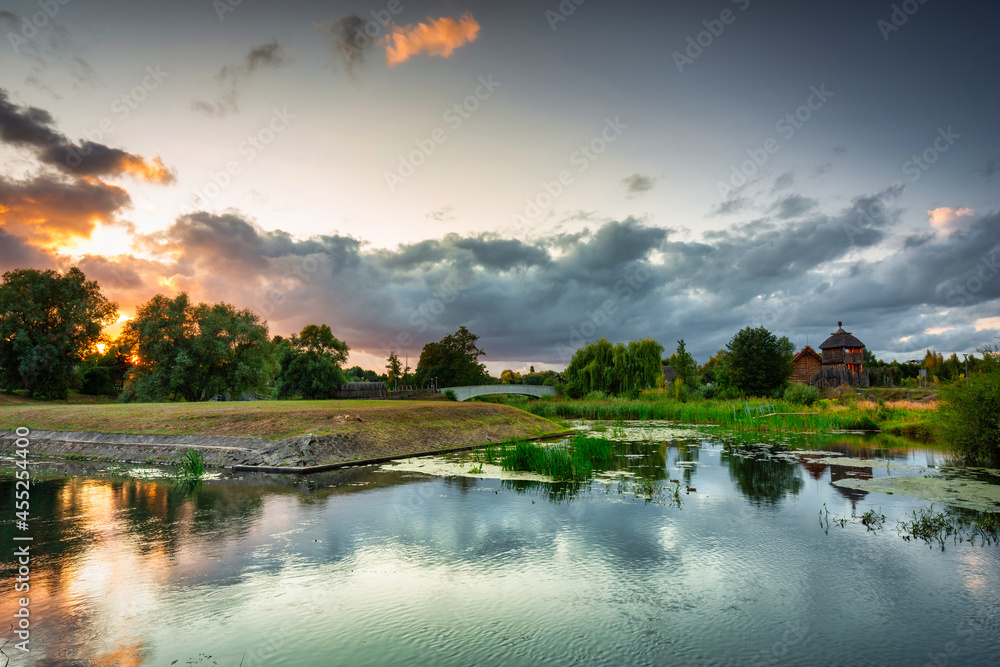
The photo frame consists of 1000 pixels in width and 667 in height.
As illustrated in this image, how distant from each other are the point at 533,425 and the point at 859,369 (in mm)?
68324

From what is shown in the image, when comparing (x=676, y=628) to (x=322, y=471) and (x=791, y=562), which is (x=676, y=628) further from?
(x=322, y=471)

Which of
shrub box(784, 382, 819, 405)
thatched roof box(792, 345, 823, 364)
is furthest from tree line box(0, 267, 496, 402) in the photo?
thatched roof box(792, 345, 823, 364)

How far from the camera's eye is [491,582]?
6.92 metres

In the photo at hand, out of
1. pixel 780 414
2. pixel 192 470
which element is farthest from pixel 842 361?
pixel 192 470

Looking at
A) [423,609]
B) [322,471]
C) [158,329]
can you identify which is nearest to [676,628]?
[423,609]

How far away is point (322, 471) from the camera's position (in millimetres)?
16516

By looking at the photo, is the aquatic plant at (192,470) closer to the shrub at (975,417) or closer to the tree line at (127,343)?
the shrub at (975,417)

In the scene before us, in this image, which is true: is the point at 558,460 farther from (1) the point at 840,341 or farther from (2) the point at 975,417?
(1) the point at 840,341

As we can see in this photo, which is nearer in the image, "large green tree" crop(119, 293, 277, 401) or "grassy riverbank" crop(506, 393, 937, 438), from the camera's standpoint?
"grassy riverbank" crop(506, 393, 937, 438)

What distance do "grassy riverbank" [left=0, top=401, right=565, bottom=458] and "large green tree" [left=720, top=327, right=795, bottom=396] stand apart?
37.3 m

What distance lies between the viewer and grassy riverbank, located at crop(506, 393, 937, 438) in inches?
1255

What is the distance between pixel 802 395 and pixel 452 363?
6371 centimetres

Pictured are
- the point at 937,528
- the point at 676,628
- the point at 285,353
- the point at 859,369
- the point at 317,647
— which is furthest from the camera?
the point at 859,369

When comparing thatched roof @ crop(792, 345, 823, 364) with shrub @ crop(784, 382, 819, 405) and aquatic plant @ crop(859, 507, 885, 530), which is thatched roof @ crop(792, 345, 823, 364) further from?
aquatic plant @ crop(859, 507, 885, 530)
